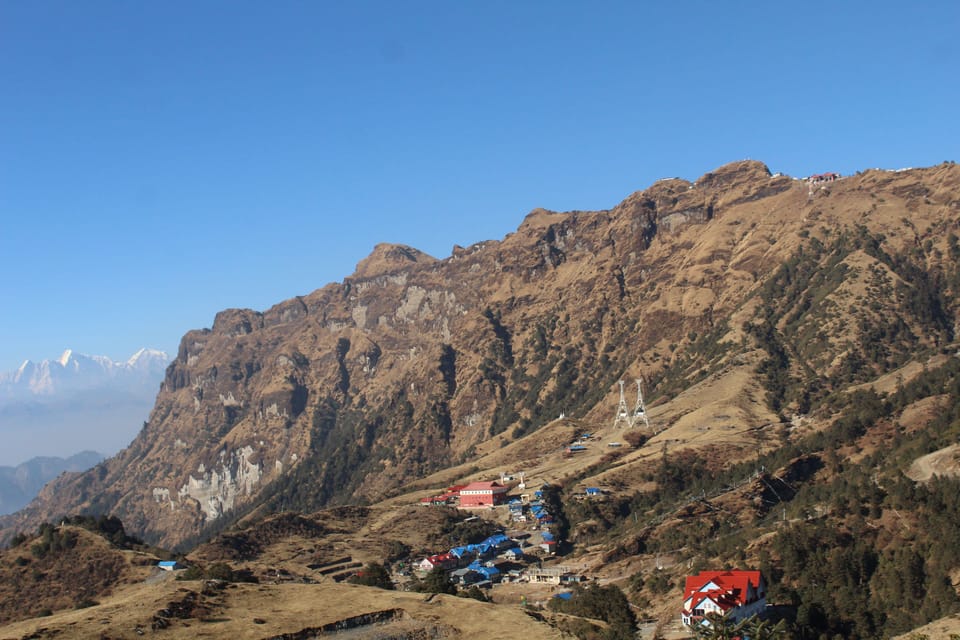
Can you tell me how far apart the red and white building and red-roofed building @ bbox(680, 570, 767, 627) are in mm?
89404

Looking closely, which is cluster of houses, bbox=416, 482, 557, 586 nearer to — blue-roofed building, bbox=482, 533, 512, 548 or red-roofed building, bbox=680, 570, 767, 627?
blue-roofed building, bbox=482, 533, 512, 548

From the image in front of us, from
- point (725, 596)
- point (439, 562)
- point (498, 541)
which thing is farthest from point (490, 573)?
point (725, 596)

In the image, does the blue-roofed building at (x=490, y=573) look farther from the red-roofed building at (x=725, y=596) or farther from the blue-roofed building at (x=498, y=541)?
the red-roofed building at (x=725, y=596)

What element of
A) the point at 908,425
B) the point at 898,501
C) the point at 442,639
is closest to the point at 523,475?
the point at 908,425

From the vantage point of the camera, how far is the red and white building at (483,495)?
7042 inches

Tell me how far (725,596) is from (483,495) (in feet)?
321

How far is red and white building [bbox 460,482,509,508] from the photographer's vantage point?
17888cm

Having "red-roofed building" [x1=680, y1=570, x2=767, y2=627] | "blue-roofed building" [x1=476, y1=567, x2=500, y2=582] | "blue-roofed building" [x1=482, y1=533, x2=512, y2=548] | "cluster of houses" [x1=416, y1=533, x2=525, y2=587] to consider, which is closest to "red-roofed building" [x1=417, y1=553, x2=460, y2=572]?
"cluster of houses" [x1=416, y1=533, x2=525, y2=587]

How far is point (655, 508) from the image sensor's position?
15638 cm

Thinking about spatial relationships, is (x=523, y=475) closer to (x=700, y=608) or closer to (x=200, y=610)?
(x=700, y=608)

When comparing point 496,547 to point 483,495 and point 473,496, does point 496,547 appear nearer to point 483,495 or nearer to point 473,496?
point 483,495

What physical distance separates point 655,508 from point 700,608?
70.6 meters

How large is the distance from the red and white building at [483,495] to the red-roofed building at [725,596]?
8940 cm

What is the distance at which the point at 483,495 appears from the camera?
592ft
